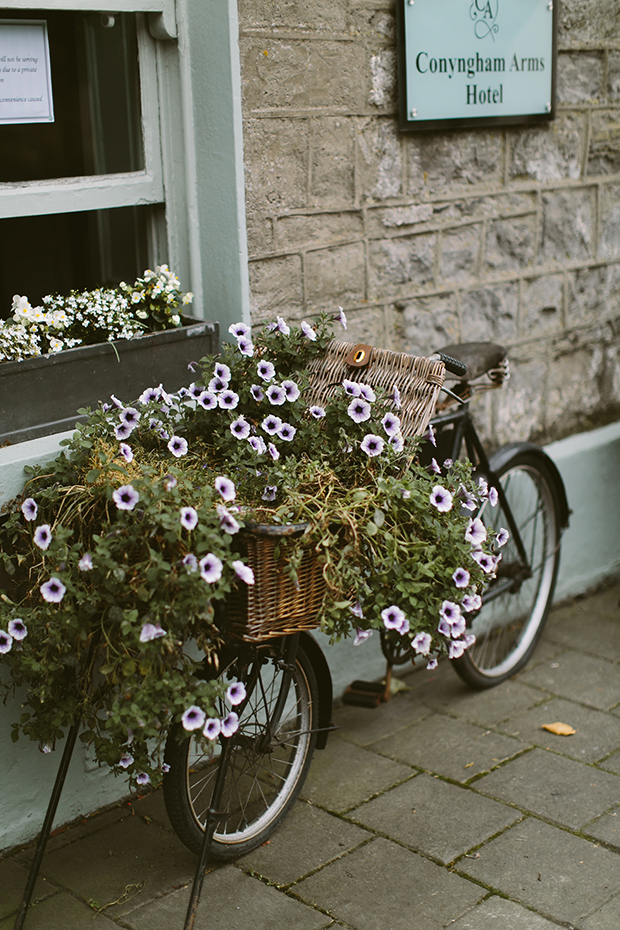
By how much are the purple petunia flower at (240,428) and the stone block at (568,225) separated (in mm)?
2379

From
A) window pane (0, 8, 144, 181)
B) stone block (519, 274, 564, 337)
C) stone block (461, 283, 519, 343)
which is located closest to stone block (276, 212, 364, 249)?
window pane (0, 8, 144, 181)

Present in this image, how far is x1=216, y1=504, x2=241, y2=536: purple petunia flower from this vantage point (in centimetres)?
230

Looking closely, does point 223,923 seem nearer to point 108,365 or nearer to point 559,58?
point 108,365

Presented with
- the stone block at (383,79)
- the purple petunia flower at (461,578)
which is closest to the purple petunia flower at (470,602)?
the purple petunia flower at (461,578)

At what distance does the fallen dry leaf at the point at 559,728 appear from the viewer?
3701 mm

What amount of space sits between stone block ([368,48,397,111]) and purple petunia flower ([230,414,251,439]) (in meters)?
1.63

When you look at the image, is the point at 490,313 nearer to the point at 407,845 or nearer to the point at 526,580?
the point at 526,580

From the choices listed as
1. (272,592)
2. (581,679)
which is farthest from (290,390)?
(581,679)

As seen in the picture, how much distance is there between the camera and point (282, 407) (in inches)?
112

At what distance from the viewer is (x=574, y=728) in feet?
12.3

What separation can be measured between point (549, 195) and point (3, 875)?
11.5 ft

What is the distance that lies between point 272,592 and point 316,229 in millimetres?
1663

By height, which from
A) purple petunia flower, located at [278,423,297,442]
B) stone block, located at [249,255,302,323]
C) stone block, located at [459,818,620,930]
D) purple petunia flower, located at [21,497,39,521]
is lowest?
stone block, located at [459,818,620,930]

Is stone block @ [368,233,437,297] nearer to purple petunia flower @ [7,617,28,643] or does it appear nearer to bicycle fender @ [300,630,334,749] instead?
bicycle fender @ [300,630,334,749]
